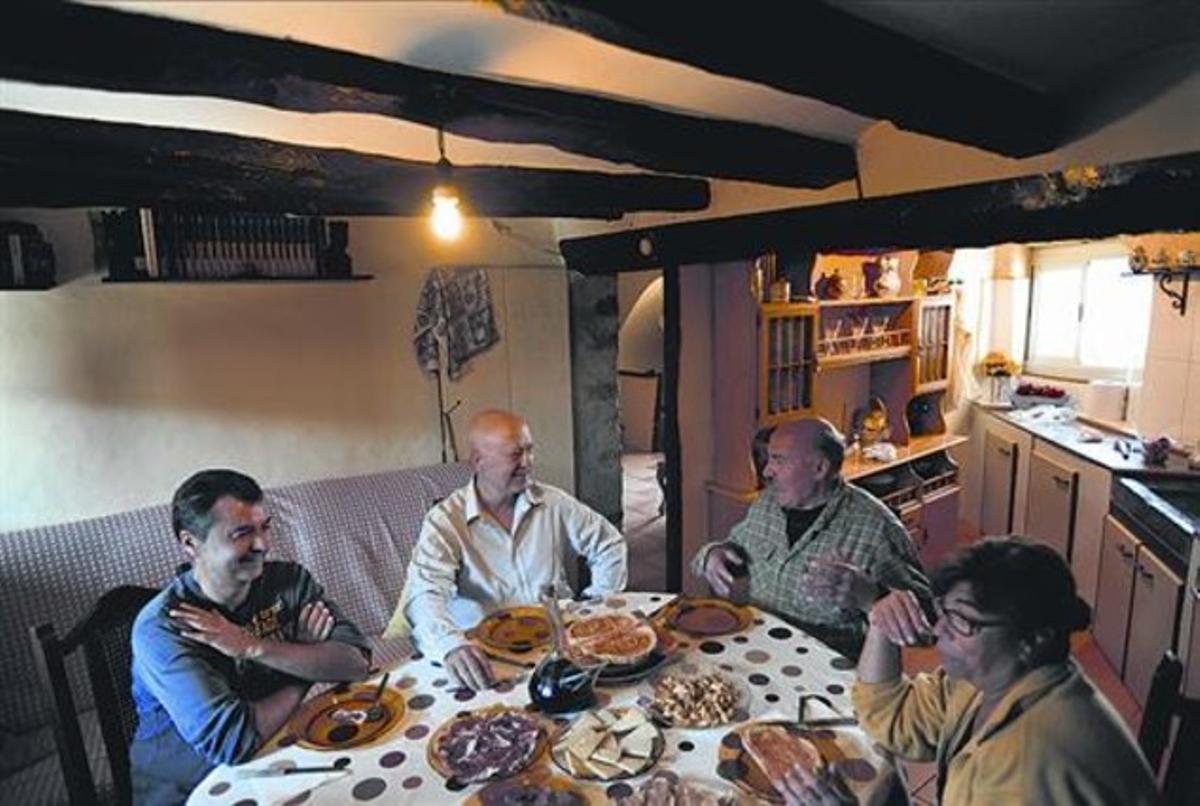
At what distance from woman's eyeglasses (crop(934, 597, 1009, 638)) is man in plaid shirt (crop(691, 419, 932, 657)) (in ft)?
2.40

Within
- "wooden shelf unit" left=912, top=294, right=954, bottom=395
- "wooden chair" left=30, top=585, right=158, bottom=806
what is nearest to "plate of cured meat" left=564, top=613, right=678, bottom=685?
"wooden chair" left=30, top=585, right=158, bottom=806

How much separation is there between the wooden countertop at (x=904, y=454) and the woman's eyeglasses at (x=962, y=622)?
2.28 metres

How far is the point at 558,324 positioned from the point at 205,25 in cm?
267

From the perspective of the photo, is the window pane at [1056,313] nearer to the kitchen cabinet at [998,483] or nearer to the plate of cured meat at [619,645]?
the kitchen cabinet at [998,483]

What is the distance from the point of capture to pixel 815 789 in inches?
44.3

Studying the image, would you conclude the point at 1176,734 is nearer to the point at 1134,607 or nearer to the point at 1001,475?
the point at 1134,607

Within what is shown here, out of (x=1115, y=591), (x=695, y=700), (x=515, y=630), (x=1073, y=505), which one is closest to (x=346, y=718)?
(x=515, y=630)

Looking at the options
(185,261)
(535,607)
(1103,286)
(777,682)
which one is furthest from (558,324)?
(1103,286)

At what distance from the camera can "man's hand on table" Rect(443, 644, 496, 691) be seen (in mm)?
1582

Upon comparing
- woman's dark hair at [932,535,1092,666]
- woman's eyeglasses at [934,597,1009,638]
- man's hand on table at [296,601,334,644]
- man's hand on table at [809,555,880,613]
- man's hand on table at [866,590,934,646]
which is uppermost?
woman's dark hair at [932,535,1092,666]

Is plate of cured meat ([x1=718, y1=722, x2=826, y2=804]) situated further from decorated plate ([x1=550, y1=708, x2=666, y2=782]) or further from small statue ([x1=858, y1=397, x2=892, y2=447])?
small statue ([x1=858, y1=397, x2=892, y2=447])

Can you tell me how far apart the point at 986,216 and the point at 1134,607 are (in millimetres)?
1913

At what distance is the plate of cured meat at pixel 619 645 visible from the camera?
158 centimetres

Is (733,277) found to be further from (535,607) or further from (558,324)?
(535,607)
